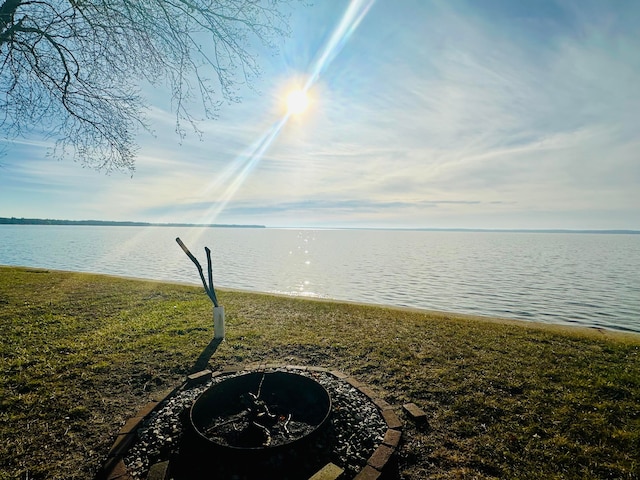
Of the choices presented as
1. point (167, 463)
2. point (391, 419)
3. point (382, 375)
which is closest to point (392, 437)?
point (391, 419)

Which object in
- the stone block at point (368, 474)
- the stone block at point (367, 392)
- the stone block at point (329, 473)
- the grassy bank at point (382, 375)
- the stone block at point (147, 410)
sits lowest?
the grassy bank at point (382, 375)

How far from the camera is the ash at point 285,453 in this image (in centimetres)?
301

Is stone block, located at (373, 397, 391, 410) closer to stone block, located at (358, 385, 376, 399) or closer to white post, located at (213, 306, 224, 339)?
stone block, located at (358, 385, 376, 399)

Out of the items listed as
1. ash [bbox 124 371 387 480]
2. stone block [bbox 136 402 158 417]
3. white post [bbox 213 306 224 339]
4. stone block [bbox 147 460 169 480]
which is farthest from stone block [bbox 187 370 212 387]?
white post [bbox 213 306 224 339]

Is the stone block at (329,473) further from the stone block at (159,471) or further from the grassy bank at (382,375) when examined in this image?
the stone block at (159,471)

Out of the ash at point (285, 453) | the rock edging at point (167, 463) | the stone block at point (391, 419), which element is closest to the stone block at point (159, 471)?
the rock edging at point (167, 463)

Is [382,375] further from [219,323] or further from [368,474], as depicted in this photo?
[219,323]

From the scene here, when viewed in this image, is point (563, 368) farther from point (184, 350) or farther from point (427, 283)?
point (427, 283)

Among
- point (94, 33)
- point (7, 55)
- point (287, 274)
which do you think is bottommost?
point (287, 274)

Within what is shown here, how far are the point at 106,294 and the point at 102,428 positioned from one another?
31.4ft

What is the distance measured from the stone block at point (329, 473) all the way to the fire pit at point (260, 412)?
33 cm

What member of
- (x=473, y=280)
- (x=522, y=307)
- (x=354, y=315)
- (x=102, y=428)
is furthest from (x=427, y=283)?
(x=102, y=428)

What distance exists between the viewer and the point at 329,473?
9.55 ft

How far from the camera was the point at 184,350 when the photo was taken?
6691mm
